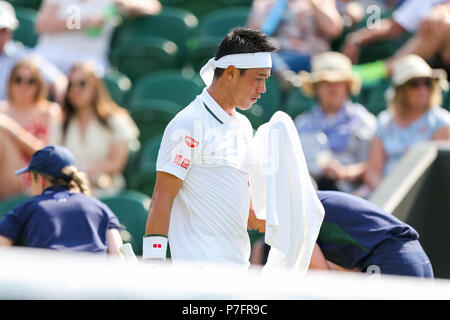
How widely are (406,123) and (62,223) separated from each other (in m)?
2.75

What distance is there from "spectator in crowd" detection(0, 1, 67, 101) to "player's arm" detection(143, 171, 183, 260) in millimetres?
4041

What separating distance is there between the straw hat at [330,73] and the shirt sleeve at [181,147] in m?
3.14

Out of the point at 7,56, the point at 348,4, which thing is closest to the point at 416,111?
the point at 348,4

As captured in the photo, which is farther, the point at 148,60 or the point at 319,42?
the point at 148,60

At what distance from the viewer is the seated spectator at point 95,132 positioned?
636 centimetres

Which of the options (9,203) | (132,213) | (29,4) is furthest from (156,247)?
(29,4)

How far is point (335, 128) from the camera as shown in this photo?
20.2ft

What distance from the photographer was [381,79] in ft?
22.4

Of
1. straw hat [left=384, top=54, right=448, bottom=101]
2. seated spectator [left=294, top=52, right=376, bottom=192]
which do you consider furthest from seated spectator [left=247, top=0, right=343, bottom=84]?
straw hat [left=384, top=54, right=448, bottom=101]

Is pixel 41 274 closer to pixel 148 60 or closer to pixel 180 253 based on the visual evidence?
pixel 180 253

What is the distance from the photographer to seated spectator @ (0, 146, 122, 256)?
4.09 meters

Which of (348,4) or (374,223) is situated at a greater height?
(348,4)

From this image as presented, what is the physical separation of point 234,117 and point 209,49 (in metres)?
4.13
